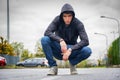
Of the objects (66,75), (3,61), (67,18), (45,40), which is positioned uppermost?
(67,18)

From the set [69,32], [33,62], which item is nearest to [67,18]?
[69,32]

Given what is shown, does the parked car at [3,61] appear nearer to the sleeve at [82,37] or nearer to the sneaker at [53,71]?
the sneaker at [53,71]

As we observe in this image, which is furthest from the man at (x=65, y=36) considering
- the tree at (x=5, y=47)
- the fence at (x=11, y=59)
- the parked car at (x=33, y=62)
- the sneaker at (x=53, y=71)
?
the parked car at (x=33, y=62)

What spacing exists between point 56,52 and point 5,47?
370 millimetres

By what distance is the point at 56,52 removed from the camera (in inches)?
155

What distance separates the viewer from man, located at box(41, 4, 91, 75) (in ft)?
11.9

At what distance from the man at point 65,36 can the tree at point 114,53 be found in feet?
0.73

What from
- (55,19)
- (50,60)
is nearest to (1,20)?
(55,19)

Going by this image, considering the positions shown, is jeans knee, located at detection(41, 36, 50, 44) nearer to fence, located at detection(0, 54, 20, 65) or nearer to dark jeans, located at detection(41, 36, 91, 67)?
dark jeans, located at detection(41, 36, 91, 67)

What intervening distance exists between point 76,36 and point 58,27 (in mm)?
136

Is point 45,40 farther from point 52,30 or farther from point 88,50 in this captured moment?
point 88,50

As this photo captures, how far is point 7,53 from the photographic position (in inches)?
→ 156

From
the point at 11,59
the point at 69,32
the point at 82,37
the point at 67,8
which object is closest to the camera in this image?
the point at 67,8

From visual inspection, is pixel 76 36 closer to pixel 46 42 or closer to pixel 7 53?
pixel 46 42
